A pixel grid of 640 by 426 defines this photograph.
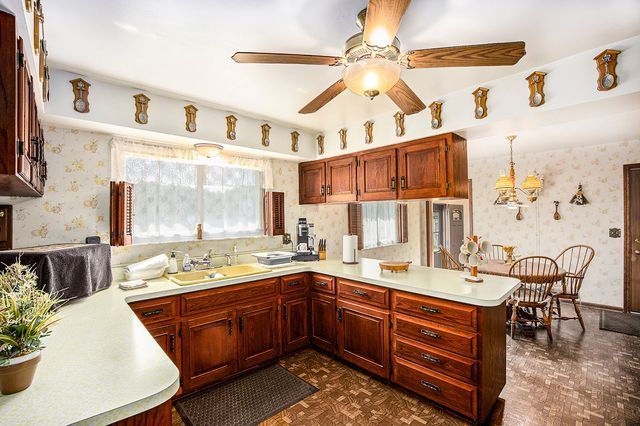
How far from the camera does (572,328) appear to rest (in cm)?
361

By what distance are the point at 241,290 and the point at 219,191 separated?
1176 mm

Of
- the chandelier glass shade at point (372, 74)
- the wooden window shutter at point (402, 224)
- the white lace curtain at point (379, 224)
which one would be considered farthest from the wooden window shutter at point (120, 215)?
the wooden window shutter at point (402, 224)

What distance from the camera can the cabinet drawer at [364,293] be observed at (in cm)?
240

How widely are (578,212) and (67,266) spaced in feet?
20.5

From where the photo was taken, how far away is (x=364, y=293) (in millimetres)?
2539

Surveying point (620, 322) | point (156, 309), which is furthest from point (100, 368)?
point (620, 322)

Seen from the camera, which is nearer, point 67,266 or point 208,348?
point 67,266

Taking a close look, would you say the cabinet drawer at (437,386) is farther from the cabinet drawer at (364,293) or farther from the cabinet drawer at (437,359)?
the cabinet drawer at (364,293)

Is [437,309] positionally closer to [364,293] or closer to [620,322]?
[364,293]

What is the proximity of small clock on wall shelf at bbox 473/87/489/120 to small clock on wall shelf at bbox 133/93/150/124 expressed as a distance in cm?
267

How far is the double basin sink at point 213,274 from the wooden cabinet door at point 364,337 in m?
0.87

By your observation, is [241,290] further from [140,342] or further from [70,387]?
[70,387]

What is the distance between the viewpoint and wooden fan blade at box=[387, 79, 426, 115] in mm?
1778

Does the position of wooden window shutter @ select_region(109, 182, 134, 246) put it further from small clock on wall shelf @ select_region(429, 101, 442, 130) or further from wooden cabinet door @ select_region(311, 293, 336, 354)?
small clock on wall shelf @ select_region(429, 101, 442, 130)
